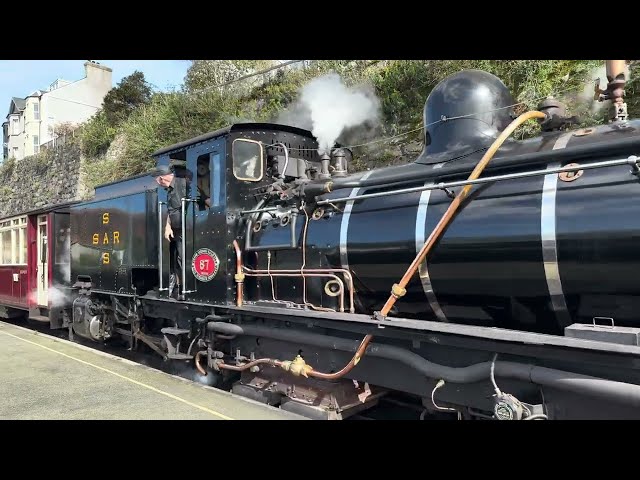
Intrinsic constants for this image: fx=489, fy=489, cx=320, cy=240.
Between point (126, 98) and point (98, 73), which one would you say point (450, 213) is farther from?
point (98, 73)

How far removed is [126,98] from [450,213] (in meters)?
24.9

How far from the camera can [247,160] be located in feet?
18.7

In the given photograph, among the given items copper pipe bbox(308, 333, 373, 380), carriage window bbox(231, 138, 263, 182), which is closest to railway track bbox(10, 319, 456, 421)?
copper pipe bbox(308, 333, 373, 380)

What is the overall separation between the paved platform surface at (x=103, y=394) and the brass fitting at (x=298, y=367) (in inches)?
15.9

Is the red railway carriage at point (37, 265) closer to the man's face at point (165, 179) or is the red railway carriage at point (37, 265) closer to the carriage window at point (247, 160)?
the man's face at point (165, 179)

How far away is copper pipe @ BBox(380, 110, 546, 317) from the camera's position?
130 inches

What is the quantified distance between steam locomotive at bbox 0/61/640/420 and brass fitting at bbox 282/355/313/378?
19 millimetres

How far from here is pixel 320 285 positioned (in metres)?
4.64

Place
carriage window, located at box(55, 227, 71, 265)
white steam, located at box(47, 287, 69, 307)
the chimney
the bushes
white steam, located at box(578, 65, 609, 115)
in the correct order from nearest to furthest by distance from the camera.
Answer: white steam, located at box(578, 65, 609, 115) → the bushes → white steam, located at box(47, 287, 69, 307) → carriage window, located at box(55, 227, 71, 265) → the chimney

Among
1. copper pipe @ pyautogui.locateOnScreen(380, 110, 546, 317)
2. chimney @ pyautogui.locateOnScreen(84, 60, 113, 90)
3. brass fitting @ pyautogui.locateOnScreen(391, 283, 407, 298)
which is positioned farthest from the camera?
chimney @ pyautogui.locateOnScreen(84, 60, 113, 90)

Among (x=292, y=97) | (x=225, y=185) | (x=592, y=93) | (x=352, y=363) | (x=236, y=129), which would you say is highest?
(x=292, y=97)

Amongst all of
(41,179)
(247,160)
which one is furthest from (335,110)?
(41,179)

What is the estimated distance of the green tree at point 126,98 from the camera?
2381 cm

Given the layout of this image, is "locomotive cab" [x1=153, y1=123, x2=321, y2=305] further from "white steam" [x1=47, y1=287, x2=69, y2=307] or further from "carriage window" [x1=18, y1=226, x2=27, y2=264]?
"carriage window" [x1=18, y1=226, x2=27, y2=264]
